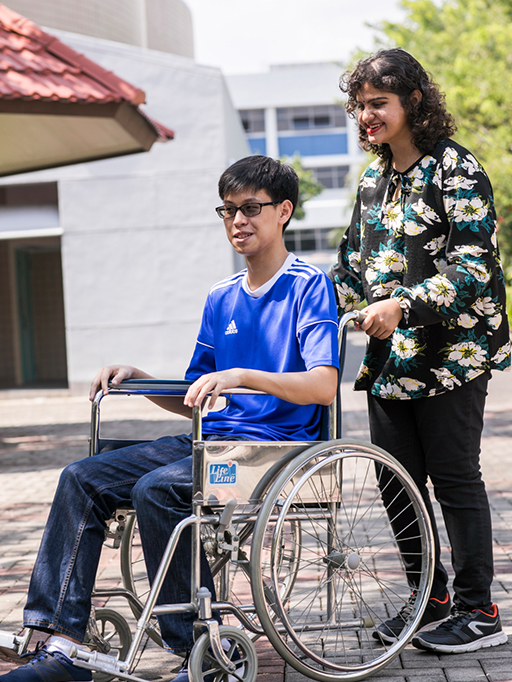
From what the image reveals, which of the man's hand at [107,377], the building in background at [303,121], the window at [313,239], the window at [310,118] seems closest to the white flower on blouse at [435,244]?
the man's hand at [107,377]

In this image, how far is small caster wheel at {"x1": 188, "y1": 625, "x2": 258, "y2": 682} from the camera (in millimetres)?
2307

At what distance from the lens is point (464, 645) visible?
9.57 feet

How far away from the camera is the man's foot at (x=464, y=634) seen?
2.92 m

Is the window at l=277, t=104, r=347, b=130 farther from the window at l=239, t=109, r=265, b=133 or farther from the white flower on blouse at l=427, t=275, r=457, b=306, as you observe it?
the white flower on blouse at l=427, t=275, r=457, b=306

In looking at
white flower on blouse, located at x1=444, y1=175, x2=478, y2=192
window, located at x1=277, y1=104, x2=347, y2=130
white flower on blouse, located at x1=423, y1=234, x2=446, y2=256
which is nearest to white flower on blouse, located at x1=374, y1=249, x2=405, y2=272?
white flower on blouse, located at x1=423, y1=234, x2=446, y2=256

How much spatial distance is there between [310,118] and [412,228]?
47141 mm

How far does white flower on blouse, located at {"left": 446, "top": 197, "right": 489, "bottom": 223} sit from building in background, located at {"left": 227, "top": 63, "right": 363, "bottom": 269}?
44.8 m

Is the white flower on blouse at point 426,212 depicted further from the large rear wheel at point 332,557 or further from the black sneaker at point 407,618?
the black sneaker at point 407,618

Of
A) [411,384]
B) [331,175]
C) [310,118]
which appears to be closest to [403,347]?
[411,384]

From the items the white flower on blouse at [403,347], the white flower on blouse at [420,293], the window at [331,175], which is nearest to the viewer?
the white flower on blouse at [420,293]

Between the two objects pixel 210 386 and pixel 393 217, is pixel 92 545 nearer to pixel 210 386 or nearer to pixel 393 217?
pixel 210 386

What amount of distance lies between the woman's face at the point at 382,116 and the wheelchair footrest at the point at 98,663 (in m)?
1.86

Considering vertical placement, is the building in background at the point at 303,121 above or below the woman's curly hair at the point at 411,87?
above

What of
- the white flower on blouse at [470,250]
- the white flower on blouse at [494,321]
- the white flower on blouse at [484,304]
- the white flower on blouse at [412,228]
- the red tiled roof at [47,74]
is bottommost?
the white flower on blouse at [494,321]
